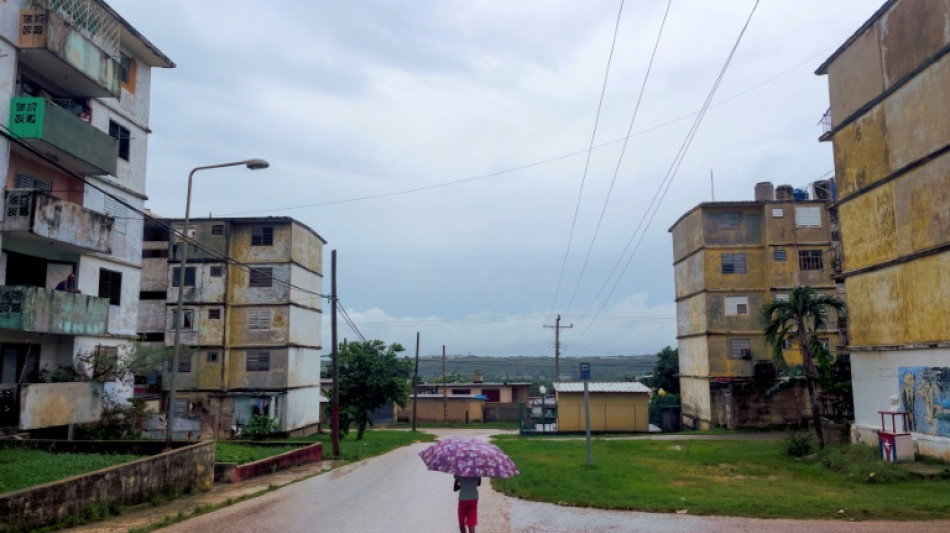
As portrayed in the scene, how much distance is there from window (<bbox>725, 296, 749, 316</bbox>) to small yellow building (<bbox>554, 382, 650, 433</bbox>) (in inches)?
317

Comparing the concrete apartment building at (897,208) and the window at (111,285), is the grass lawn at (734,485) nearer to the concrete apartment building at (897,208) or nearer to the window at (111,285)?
the concrete apartment building at (897,208)

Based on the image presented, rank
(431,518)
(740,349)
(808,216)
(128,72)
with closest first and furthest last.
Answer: (431,518) < (128,72) < (808,216) < (740,349)

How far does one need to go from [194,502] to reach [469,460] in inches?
393

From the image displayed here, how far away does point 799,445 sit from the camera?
24.7 m

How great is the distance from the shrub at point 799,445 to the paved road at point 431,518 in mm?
12322

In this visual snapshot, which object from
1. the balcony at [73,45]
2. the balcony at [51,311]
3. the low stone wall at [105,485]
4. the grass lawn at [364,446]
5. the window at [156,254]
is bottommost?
the grass lawn at [364,446]

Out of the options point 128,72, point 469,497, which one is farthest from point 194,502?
point 128,72

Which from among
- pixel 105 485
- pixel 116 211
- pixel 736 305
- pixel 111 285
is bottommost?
pixel 105 485

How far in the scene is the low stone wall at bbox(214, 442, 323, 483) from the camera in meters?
20.9

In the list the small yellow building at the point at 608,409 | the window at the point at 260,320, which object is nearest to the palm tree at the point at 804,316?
the small yellow building at the point at 608,409

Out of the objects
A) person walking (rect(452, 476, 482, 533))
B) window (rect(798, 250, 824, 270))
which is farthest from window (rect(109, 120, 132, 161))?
window (rect(798, 250, 824, 270))

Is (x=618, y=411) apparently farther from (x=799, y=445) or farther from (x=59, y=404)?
(x=59, y=404)

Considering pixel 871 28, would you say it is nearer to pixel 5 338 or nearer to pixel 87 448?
pixel 87 448

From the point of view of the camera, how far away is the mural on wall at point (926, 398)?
21.2 metres
